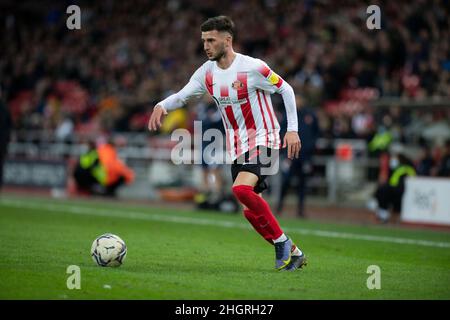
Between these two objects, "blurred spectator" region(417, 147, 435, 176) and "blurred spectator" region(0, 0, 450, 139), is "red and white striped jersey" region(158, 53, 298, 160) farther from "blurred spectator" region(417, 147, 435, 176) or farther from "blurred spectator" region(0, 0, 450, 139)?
"blurred spectator" region(0, 0, 450, 139)

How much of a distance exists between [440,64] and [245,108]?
475 inches

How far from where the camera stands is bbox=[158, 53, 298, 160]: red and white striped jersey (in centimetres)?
901

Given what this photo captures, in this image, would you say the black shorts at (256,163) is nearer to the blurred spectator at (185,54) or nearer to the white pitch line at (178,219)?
the white pitch line at (178,219)

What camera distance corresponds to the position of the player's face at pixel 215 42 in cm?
896

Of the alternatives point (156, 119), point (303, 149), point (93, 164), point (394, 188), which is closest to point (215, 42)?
point (156, 119)

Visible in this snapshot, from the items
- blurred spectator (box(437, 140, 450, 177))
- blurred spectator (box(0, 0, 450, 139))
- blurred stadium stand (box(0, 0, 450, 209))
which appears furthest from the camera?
blurred spectator (box(0, 0, 450, 139))

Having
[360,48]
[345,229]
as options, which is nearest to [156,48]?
[360,48]

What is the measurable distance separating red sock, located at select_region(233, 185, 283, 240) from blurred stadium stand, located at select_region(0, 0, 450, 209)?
1030cm

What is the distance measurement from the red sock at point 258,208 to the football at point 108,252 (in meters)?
1.30

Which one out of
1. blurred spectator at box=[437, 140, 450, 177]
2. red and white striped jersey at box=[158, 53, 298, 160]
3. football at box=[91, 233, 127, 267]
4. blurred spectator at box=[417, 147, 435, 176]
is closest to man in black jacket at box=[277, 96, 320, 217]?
blurred spectator at box=[417, 147, 435, 176]

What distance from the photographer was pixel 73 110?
29484mm

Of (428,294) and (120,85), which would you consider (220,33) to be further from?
(120,85)

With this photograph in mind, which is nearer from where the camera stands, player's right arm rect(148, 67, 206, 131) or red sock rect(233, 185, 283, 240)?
red sock rect(233, 185, 283, 240)

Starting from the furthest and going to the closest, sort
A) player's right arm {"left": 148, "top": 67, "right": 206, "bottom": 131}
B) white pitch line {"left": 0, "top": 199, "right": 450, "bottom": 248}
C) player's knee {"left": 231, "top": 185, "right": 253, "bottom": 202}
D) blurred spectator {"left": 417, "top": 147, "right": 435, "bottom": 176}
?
blurred spectator {"left": 417, "top": 147, "right": 435, "bottom": 176} → white pitch line {"left": 0, "top": 199, "right": 450, "bottom": 248} → player's right arm {"left": 148, "top": 67, "right": 206, "bottom": 131} → player's knee {"left": 231, "top": 185, "right": 253, "bottom": 202}
